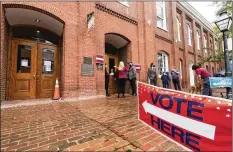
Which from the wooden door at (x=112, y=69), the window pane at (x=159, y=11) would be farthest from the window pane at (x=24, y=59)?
the window pane at (x=159, y=11)

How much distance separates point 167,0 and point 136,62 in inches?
317

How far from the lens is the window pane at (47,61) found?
25.3ft

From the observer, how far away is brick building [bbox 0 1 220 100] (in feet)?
21.9

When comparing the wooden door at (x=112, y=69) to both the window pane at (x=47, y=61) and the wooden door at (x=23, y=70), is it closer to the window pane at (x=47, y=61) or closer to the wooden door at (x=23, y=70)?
the window pane at (x=47, y=61)

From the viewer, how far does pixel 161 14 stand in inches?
527

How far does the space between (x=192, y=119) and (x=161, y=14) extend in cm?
1325

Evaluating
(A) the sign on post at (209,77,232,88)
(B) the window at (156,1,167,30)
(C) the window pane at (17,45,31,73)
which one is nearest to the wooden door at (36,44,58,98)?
(C) the window pane at (17,45,31,73)

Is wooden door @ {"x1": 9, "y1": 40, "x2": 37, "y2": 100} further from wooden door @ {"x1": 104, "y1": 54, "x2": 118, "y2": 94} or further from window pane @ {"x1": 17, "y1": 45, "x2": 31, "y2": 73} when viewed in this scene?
wooden door @ {"x1": 104, "y1": 54, "x2": 118, "y2": 94}

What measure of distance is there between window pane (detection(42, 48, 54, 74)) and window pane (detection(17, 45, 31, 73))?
663 millimetres

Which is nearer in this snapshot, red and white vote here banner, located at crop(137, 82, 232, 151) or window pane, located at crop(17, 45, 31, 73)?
red and white vote here banner, located at crop(137, 82, 232, 151)

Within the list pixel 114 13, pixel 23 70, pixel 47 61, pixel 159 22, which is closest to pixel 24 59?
pixel 23 70

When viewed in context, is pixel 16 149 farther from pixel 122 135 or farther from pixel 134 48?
pixel 134 48

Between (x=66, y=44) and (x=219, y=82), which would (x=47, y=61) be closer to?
(x=66, y=44)

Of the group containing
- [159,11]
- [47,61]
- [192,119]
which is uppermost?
[159,11]
